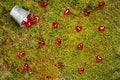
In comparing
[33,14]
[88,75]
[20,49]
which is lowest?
[88,75]

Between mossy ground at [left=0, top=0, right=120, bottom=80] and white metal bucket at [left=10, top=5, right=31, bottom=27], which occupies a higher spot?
white metal bucket at [left=10, top=5, right=31, bottom=27]

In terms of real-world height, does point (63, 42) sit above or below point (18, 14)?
below

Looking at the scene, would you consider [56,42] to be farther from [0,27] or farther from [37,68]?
[0,27]

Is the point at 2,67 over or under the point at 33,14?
under

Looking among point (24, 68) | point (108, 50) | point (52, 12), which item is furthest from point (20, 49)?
point (108, 50)
